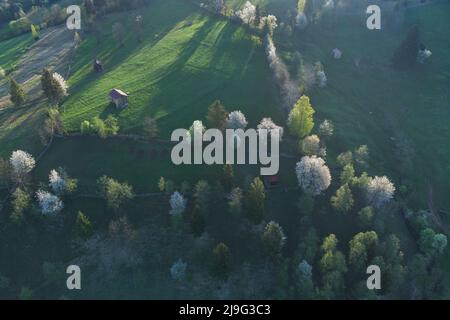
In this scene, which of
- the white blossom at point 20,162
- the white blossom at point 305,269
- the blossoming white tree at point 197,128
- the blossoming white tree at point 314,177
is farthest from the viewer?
the blossoming white tree at point 197,128

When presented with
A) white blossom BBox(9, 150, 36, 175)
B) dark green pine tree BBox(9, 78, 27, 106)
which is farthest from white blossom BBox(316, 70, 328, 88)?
dark green pine tree BBox(9, 78, 27, 106)

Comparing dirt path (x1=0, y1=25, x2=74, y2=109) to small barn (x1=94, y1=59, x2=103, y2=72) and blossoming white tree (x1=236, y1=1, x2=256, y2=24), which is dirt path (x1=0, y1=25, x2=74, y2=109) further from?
blossoming white tree (x1=236, y1=1, x2=256, y2=24)

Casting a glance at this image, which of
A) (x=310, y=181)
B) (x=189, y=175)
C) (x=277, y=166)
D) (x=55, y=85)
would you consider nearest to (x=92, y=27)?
(x=55, y=85)

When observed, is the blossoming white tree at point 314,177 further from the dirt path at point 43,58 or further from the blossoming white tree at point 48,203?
the dirt path at point 43,58

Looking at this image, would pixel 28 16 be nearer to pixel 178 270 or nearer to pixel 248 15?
pixel 248 15

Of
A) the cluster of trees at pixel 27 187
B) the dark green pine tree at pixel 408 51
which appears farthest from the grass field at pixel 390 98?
the cluster of trees at pixel 27 187

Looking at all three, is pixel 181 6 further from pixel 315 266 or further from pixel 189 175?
pixel 315 266

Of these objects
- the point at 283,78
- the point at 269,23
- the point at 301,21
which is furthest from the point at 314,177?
the point at 301,21
